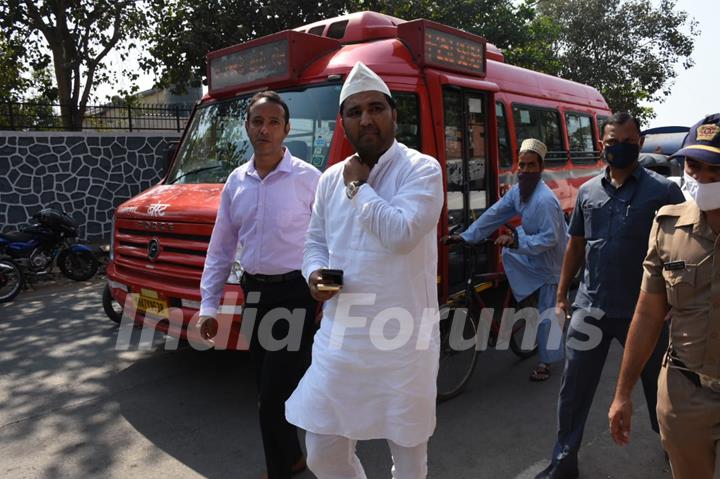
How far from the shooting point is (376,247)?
209cm

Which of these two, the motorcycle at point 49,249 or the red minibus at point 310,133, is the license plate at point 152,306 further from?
the motorcycle at point 49,249

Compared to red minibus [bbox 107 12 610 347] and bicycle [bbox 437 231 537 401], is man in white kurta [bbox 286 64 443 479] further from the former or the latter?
bicycle [bbox 437 231 537 401]

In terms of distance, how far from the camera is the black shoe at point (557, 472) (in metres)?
3.07

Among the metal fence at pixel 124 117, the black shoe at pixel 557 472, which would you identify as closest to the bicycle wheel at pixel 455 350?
the black shoe at pixel 557 472

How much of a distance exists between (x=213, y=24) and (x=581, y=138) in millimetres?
7197

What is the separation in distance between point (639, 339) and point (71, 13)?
13342mm

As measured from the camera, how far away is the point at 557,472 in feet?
10.1

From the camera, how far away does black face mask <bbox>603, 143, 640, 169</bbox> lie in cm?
296

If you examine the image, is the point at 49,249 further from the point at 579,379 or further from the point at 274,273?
the point at 579,379

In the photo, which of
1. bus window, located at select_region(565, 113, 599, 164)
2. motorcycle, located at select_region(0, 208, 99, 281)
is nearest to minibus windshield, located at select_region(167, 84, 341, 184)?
bus window, located at select_region(565, 113, 599, 164)

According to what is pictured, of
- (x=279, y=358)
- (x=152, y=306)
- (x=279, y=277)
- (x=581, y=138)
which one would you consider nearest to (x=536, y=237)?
(x=279, y=277)

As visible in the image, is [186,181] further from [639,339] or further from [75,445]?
[639,339]

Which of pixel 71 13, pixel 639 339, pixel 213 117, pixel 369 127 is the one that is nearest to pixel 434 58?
pixel 213 117

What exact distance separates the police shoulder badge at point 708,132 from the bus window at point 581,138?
Result: 5.70 meters
